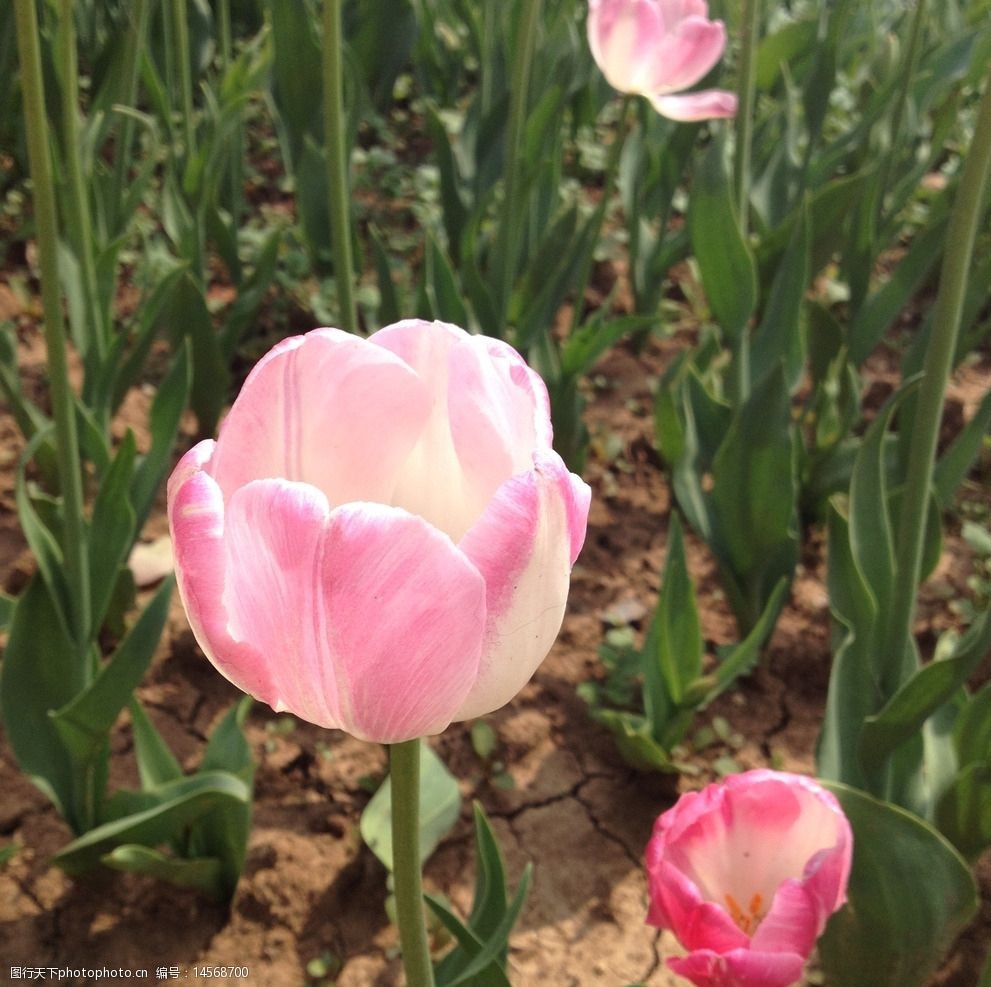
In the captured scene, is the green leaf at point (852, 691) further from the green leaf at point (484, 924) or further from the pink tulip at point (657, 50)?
the pink tulip at point (657, 50)

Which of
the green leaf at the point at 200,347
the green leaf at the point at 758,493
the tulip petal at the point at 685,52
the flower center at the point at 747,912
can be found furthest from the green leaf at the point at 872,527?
the green leaf at the point at 200,347

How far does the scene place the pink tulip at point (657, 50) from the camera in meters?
1.59

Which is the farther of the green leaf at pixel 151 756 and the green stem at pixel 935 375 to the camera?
the green leaf at pixel 151 756

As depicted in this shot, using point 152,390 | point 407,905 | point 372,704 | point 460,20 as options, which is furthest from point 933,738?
point 460,20

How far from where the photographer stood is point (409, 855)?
0.62m

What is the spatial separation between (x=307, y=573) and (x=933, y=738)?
1.01 m

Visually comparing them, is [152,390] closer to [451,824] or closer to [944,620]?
[451,824]

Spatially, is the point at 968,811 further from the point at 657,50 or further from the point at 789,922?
the point at 657,50

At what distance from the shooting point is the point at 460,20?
3.20 meters

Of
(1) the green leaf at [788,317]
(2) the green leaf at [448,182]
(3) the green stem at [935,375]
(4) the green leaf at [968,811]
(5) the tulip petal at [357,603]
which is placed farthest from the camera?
(2) the green leaf at [448,182]

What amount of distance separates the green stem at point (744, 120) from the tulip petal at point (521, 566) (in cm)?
110

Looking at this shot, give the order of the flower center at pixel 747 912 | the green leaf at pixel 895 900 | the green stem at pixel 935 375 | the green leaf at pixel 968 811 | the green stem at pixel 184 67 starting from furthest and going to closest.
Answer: the green stem at pixel 184 67 < the green leaf at pixel 968 811 < the green leaf at pixel 895 900 < the green stem at pixel 935 375 < the flower center at pixel 747 912

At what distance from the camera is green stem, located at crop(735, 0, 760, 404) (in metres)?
1.45

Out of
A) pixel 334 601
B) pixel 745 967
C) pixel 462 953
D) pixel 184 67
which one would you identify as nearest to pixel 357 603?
pixel 334 601
